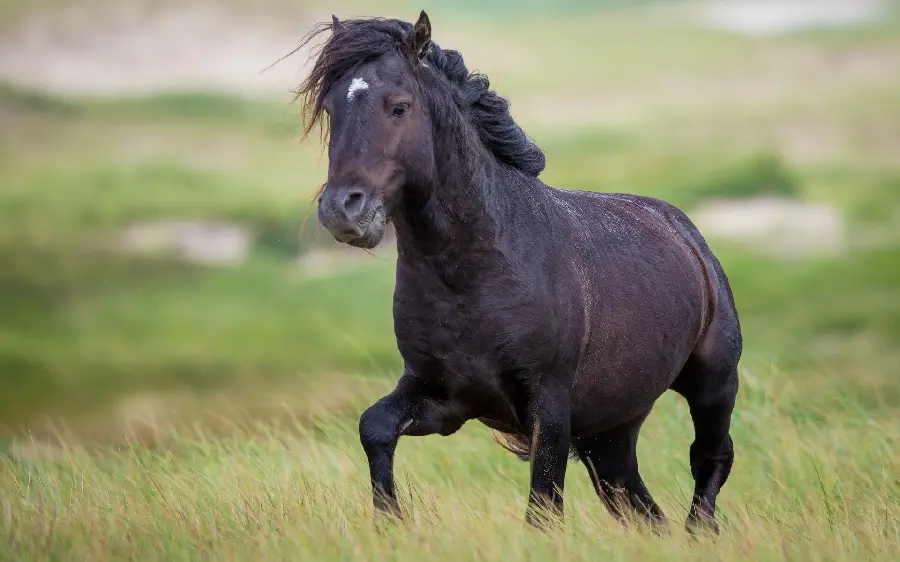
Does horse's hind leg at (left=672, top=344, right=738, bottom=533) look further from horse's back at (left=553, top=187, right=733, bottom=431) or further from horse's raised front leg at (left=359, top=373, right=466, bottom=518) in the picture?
horse's raised front leg at (left=359, top=373, right=466, bottom=518)

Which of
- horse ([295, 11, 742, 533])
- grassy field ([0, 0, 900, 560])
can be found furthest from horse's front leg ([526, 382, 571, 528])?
grassy field ([0, 0, 900, 560])

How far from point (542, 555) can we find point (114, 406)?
17.9 metres

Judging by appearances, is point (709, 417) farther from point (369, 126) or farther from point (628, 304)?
point (369, 126)

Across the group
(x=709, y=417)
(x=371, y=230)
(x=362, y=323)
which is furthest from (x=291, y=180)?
(x=371, y=230)

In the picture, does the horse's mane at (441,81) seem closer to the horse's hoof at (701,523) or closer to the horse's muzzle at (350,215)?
the horse's muzzle at (350,215)

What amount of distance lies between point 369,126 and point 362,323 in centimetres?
1972

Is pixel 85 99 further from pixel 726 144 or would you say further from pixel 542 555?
pixel 542 555

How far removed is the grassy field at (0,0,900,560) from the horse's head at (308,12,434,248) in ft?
1.57

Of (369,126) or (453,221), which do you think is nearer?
(369,126)

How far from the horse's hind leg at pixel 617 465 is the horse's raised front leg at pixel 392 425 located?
1.49m

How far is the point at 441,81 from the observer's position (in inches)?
233

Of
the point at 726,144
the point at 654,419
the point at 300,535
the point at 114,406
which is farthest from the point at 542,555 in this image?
the point at 726,144

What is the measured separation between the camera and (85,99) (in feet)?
134

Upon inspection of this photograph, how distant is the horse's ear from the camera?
562 cm
